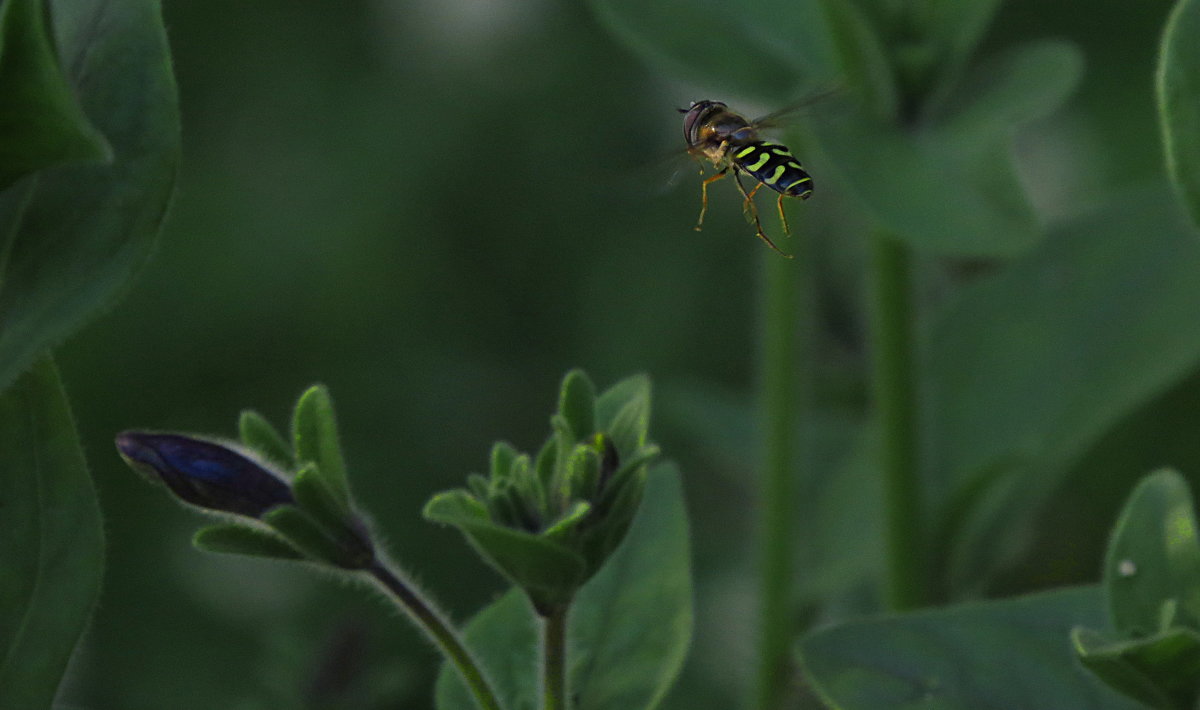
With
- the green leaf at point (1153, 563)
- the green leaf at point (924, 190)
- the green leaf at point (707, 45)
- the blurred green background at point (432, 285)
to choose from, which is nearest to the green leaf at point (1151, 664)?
the green leaf at point (1153, 563)

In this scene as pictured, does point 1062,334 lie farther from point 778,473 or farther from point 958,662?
point 958,662

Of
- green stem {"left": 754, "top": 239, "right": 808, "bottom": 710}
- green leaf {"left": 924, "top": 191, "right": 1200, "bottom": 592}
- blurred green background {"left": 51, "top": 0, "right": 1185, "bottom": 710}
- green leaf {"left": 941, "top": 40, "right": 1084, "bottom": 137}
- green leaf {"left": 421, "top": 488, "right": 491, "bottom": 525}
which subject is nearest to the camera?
green leaf {"left": 421, "top": 488, "right": 491, "bottom": 525}

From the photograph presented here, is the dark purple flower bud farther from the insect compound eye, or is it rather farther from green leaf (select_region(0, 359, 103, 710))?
the insect compound eye

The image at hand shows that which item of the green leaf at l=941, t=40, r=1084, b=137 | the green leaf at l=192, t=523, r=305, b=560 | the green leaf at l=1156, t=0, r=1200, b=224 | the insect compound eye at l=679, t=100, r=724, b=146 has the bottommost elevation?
the green leaf at l=192, t=523, r=305, b=560

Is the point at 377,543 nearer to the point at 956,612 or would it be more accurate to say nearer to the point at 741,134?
the point at 956,612

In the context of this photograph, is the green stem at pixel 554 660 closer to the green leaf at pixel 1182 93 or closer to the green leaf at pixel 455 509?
the green leaf at pixel 455 509

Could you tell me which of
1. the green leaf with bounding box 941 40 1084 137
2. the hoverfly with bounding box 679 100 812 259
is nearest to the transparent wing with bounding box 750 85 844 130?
the hoverfly with bounding box 679 100 812 259
